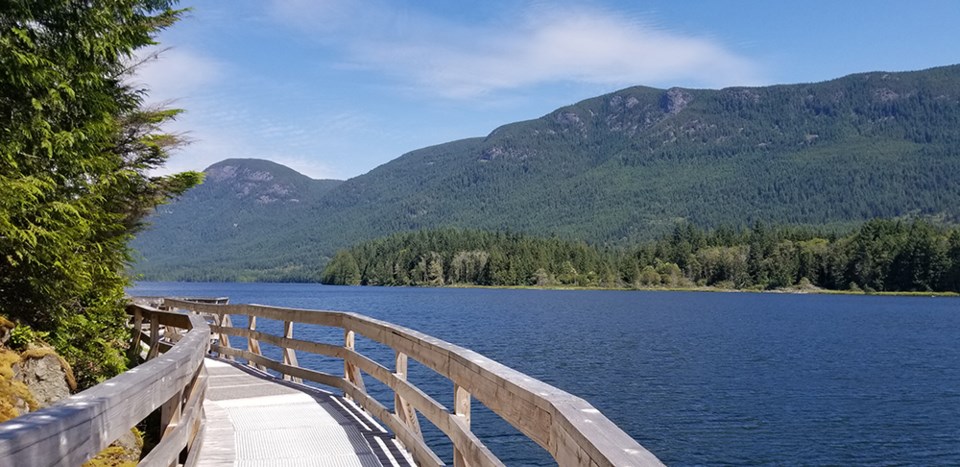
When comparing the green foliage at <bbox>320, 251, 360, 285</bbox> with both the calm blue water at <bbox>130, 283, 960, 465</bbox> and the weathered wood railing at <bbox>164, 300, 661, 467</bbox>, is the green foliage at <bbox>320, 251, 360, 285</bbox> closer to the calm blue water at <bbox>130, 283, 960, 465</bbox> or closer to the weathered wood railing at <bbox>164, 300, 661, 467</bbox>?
the calm blue water at <bbox>130, 283, 960, 465</bbox>

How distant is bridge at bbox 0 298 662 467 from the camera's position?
8.01 feet

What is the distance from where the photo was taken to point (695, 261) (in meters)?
160

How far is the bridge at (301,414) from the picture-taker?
2.44 meters

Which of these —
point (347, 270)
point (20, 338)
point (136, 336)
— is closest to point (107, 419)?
point (20, 338)

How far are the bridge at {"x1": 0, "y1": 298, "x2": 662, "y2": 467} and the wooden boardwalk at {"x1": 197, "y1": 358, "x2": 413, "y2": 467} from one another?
0.04 feet

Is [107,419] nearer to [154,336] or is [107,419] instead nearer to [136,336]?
[154,336]

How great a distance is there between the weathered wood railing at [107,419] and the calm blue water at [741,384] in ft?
40.6

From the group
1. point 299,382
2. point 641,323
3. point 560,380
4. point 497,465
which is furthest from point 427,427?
point 641,323

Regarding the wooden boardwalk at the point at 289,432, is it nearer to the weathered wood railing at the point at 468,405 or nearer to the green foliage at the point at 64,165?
the weathered wood railing at the point at 468,405

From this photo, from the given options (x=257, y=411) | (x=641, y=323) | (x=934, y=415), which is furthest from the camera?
(x=641, y=323)

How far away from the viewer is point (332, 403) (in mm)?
9062

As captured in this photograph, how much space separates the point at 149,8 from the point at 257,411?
301 inches

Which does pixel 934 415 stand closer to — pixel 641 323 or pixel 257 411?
pixel 257 411

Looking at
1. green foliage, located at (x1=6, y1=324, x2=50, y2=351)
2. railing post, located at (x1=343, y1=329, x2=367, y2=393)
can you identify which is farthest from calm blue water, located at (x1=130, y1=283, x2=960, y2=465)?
green foliage, located at (x1=6, y1=324, x2=50, y2=351)
